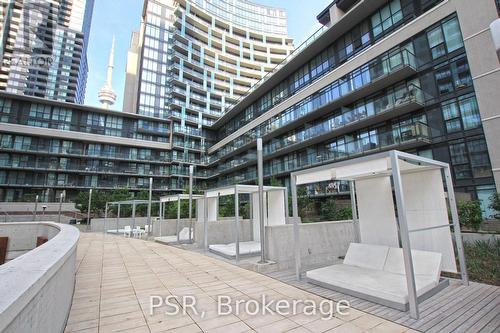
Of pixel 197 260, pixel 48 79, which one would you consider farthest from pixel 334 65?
pixel 48 79

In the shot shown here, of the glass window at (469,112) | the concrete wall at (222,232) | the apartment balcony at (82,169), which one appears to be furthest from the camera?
the apartment balcony at (82,169)

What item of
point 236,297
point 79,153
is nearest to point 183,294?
point 236,297

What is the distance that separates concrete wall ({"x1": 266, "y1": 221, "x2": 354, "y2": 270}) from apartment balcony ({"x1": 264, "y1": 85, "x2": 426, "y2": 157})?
444 inches

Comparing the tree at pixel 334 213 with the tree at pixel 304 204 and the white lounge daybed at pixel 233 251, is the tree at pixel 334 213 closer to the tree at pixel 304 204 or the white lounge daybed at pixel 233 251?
the tree at pixel 304 204

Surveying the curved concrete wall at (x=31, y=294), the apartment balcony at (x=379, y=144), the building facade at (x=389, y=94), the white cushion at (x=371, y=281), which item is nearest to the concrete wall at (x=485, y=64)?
the building facade at (x=389, y=94)

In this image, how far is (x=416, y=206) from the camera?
6250 millimetres

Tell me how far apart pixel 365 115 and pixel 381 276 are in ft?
46.9

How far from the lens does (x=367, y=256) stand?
249 inches

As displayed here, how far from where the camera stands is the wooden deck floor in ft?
12.1

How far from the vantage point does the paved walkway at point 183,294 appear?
143 inches

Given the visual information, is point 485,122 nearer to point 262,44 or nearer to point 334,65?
point 334,65

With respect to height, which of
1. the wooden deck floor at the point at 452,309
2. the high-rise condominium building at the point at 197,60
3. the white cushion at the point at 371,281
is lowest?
the wooden deck floor at the point at 452,309

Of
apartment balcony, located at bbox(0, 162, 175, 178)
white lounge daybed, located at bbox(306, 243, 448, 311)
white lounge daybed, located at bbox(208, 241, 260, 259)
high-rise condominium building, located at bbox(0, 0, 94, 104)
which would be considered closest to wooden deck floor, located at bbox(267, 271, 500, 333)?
white lounge daybed, located at bbox(306, 243, 448, 311)

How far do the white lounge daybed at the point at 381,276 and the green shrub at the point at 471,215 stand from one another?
7049mm
